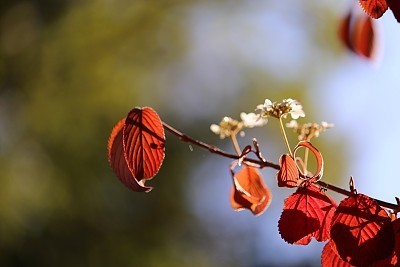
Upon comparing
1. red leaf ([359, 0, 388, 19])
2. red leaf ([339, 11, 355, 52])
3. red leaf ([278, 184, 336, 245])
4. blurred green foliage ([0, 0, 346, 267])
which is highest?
blurred green foliage ([0, 0, 346, 267])

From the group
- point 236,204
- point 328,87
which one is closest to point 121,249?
point 328,87

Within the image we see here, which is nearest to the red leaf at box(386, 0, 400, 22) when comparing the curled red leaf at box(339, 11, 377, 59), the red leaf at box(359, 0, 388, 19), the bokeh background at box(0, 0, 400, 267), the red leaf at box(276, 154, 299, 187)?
the red leaf at box(359, 0, 388, 19)

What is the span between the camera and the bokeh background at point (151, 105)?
4.64 metres

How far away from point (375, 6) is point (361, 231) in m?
0.15

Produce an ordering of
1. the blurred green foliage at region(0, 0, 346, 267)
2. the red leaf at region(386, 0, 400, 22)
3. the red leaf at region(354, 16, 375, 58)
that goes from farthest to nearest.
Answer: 1. the blurred green foliage at region(0, 0, 346, 267)
2. the red leaf at region(354, 16, 375, 58)
3. the red leaf at region(386, 0, 400, 22)

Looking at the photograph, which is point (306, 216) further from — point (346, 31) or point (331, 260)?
point (346, 31)

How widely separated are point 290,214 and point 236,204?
0.34 ft

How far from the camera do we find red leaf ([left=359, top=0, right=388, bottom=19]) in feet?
1.48

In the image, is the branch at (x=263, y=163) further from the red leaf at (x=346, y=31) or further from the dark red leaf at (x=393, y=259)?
the red leaf at (x=346, y=31)

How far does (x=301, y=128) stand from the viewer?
1.97 feet

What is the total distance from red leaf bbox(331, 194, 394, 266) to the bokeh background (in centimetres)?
391

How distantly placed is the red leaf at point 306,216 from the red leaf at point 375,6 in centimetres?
13

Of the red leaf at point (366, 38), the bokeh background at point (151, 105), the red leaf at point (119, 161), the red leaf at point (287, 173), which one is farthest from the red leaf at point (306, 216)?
the bokeh background at point (151, 105)

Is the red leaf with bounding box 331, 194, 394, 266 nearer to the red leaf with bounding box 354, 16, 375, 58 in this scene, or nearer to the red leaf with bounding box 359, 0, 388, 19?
the red leaf with bounding box 359, 0, 388, 19
